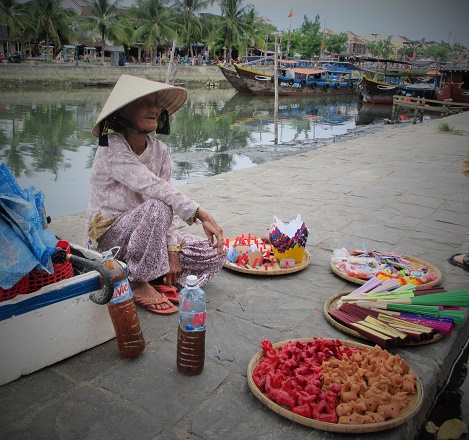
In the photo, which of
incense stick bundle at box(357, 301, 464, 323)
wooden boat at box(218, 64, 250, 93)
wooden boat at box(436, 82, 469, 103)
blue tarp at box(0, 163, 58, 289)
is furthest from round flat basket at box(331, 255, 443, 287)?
wooden boat at box(218, 64, 250, 93)

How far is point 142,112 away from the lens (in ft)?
7.86

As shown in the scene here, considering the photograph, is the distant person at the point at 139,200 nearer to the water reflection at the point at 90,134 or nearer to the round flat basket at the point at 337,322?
the round flat basket at the point at 337,322

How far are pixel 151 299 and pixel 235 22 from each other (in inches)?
1948

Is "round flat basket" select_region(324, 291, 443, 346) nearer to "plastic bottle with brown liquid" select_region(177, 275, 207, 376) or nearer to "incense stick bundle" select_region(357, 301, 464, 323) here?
"incense stick bundle" select_region(357, 301, 464, 323)

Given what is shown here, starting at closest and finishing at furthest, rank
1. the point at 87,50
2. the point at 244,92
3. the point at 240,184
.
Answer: the point at 240,184 < the point at 244,92 < the point at 87,50

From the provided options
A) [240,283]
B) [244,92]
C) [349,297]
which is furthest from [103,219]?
[244,92]

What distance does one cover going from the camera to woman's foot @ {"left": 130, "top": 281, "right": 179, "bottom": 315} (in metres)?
2.48

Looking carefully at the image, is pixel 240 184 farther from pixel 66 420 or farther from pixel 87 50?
pixel 87 50

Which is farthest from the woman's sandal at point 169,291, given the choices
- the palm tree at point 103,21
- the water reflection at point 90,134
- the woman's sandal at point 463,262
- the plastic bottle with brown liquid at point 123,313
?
the palm tree at point 103,21

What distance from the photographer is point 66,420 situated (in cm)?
167

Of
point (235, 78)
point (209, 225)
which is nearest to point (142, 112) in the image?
point (209, 225)

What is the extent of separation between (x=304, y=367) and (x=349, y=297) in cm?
75

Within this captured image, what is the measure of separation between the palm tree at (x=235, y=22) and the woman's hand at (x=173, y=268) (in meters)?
48.2

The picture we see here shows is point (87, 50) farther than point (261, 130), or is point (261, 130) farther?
point (87, 50)
